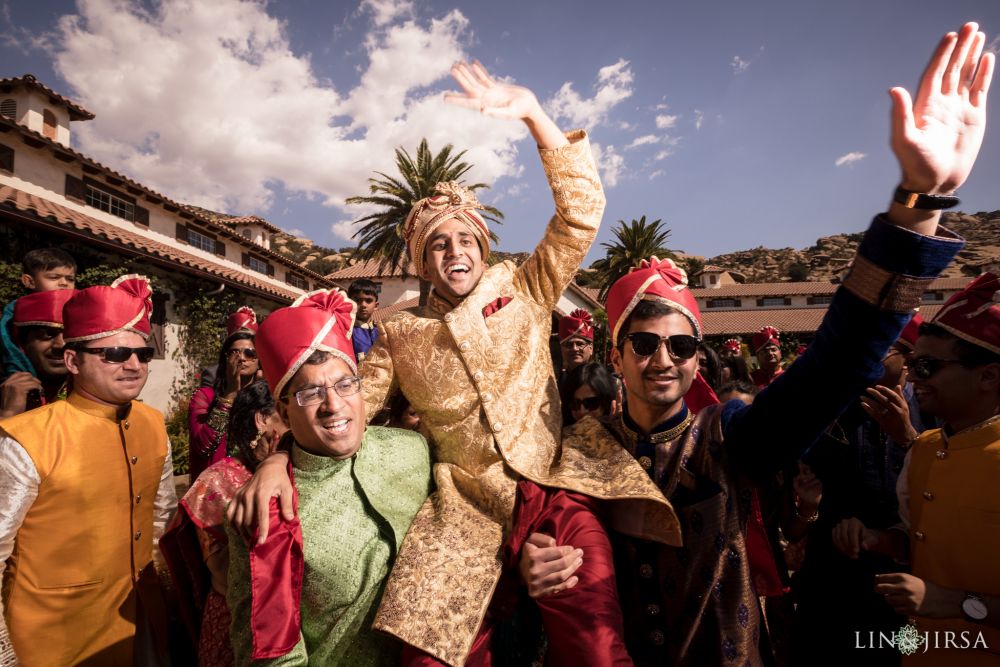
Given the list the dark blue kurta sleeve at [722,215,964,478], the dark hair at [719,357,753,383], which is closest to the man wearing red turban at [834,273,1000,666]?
the dark blue kurta sleeve at [722,215,964,478]

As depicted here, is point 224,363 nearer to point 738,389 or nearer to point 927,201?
point 738,389

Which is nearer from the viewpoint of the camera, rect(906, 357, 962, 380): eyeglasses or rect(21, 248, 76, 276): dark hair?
rect(906, 357, 962, 380): eyeglasses

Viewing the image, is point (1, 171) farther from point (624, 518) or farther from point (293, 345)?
point (624, 518)

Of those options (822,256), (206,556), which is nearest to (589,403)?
(206,556)

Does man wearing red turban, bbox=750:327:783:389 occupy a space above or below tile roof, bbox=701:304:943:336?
below

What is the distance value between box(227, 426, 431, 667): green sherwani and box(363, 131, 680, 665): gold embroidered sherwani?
0.14 metres

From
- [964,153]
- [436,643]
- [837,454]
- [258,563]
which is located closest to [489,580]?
[436,643]

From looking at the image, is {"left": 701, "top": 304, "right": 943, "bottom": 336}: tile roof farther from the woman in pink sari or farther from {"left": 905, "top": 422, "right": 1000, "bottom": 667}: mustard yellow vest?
the woman in pink sari

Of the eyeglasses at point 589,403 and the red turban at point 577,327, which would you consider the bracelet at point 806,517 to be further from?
the red turban at point 577,327

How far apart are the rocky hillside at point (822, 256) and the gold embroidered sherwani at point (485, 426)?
6962 centimetres

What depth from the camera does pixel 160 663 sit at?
2750 mm

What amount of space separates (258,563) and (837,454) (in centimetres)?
325

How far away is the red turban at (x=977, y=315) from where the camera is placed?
7.27ft

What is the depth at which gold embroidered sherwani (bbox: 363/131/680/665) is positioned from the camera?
1.89 metres
